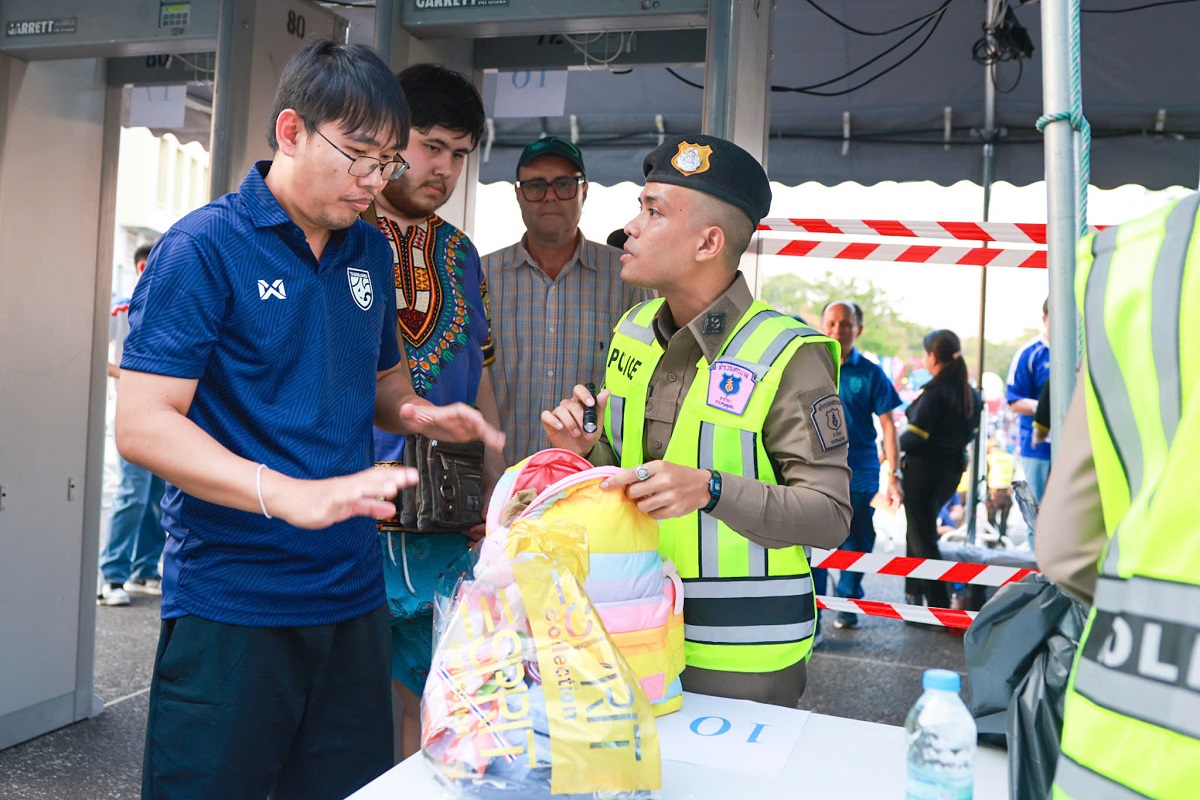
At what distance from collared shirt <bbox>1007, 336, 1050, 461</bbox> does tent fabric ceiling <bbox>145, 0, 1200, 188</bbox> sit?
1051mm

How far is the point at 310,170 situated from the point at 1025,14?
5.65m

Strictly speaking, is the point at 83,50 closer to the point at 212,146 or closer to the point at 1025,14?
the point at 212,146

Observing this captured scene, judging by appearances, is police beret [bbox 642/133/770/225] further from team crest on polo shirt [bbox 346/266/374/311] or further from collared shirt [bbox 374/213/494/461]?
collared shirt [bbox 374/213/494/461]

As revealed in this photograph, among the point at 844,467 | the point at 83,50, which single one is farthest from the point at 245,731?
the point at 83,50

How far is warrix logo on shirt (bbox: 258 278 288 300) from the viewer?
1.69 metres

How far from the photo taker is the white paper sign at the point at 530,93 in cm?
379

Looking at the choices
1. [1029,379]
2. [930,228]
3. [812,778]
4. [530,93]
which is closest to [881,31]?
[1029,379]

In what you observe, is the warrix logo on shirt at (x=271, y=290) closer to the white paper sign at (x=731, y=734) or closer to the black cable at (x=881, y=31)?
the white paper sign at (x=731, y=734)

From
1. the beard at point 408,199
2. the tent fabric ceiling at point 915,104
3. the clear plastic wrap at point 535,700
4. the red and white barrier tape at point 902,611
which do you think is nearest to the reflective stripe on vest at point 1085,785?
the clear plastic wrap at point 535,700

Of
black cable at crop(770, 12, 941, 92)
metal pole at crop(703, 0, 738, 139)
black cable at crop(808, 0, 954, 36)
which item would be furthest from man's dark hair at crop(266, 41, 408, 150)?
black cable at crop(770, 12, 941, 92)

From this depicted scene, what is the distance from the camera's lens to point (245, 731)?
5.61 feet

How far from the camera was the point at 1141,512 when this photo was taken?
818 millimetres

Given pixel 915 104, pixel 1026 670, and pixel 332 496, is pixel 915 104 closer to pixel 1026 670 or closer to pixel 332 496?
pixel 1026 670

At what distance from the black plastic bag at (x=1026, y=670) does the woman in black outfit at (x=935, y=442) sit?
510 cm
